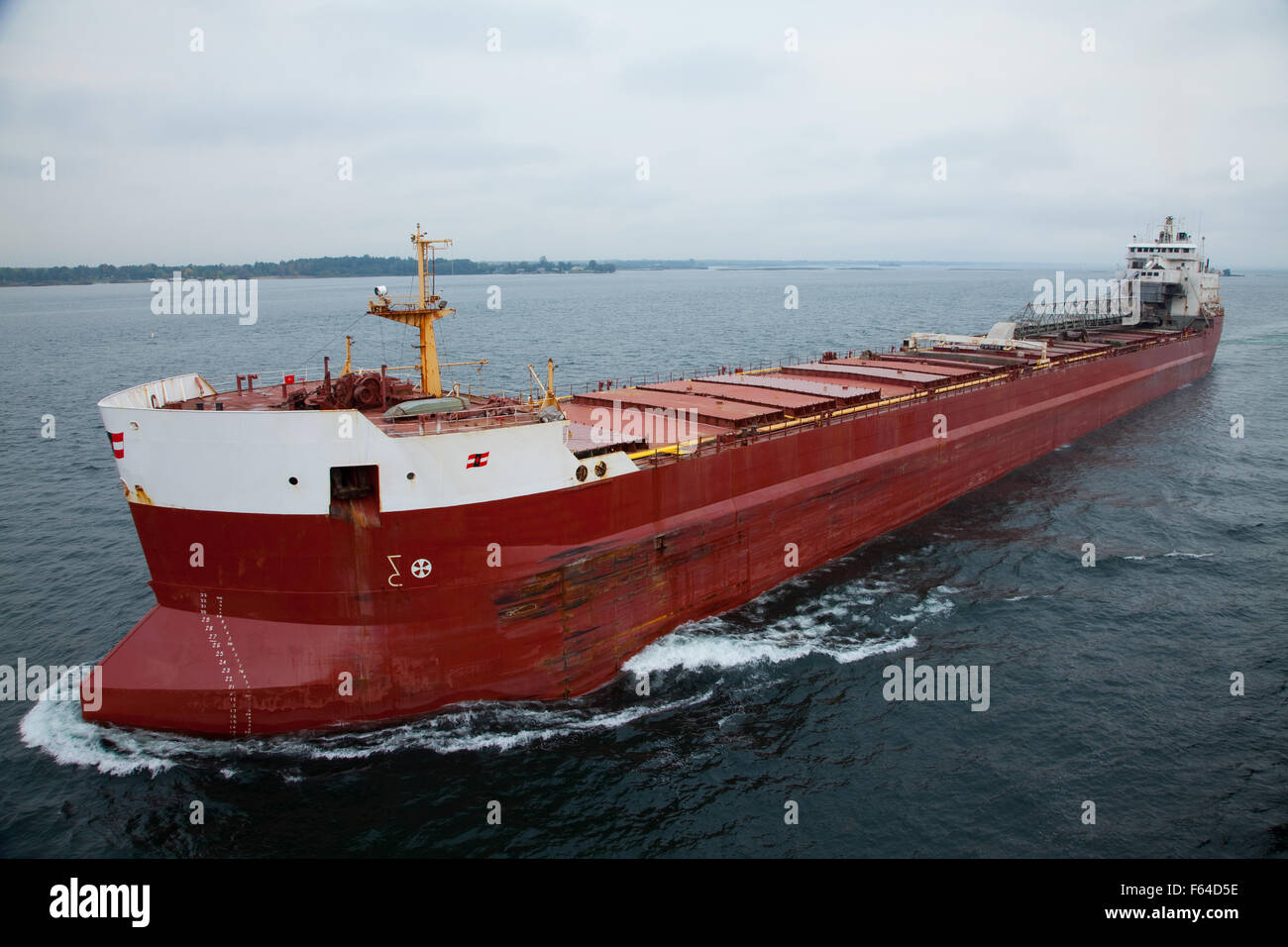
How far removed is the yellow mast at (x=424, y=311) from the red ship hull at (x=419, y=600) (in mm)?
4105

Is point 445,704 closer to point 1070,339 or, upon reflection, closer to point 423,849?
point 423,849

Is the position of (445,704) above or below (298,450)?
below

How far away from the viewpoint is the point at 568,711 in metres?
16.1

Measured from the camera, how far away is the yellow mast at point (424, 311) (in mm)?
16734

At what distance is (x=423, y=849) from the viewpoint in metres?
12.5
